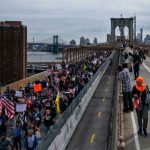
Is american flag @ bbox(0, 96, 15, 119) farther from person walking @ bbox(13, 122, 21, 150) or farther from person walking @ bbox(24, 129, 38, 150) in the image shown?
person walking @ bbox(24, 129, 38, 150)

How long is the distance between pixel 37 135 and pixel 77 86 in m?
15.8

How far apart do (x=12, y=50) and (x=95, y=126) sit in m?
→ 103

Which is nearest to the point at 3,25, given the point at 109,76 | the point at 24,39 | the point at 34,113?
the point at 24,39

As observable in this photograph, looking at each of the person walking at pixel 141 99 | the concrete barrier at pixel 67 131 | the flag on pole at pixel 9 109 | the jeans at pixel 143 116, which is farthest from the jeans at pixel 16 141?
the person walking at pixel 141 99

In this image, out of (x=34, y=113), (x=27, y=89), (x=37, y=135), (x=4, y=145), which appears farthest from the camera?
(x=27, y=89)

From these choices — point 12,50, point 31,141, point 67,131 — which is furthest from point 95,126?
point 12,50

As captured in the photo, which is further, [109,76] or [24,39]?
[24,39]

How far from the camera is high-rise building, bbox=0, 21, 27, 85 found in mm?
121644

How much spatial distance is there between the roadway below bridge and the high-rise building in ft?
256

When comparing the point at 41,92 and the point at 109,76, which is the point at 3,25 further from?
the point at 41,92

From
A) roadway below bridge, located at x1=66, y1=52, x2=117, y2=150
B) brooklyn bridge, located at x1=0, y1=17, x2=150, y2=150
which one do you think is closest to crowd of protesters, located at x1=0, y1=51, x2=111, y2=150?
brooklyn bridge, located at x1=0, y1=17, x2=150, y2=150

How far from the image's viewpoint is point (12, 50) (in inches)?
5172

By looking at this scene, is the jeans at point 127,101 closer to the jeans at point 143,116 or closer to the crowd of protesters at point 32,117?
the jeans at point 143,116

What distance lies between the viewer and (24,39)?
5394 inches
